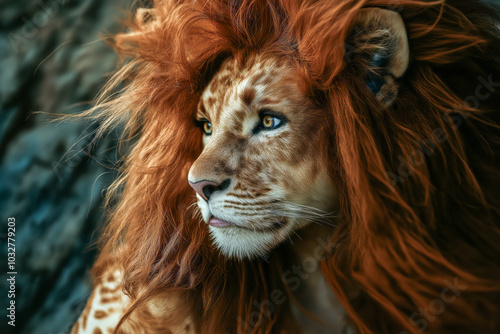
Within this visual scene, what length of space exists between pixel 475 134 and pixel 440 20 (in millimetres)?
163

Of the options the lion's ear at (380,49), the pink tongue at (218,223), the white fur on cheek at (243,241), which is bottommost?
the white fur on cheek at (243,241)

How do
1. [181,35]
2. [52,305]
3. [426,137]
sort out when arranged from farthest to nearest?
[52,305] → [181,35] → [426,137]

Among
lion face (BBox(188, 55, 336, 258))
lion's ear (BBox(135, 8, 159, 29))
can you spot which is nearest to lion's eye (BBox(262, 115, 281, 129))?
lion face (BBox(188, 55, 336, 258))

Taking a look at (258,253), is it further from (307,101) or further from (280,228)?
(307,101)

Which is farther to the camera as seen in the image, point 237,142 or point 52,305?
point 52,305

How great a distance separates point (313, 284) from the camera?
0.79 metres

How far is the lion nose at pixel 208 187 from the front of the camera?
0.71 m

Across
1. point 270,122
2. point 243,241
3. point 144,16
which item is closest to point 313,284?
point 243,241

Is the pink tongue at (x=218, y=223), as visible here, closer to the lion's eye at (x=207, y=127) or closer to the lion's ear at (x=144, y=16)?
the lion's eye at (x=207, y=127)

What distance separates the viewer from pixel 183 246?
86 cm

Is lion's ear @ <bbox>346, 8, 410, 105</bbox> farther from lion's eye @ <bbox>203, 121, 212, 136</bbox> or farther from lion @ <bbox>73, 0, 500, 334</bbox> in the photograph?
lion's eye @ <bbox>203, 121, 212, 136</bbox>

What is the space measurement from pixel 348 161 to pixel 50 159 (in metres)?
0.68

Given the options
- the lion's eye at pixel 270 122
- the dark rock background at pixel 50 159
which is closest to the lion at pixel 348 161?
the lion's eye at pixel 270 122

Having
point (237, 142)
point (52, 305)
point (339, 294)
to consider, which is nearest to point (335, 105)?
point (237, 142)
